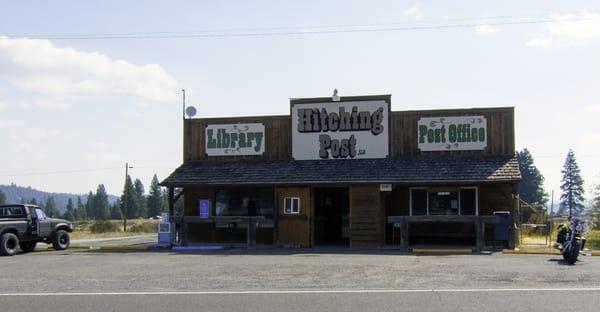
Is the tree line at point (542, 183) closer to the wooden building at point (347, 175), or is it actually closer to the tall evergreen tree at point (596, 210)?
the tall evergreen tree at point (596, 210)

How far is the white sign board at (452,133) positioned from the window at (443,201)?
148cm

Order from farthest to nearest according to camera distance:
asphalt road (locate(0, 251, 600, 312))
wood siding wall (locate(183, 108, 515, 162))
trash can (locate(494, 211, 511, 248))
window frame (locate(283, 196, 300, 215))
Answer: window frame (locate(283, 196, 300, 215)) → wood siding wall (locate(183, 108, 515, 162)) → trash can (locate(494, 211, 511, 248)) → asphalt road (locate(0, 251, 600, 312))

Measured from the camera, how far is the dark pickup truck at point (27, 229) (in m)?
22.9

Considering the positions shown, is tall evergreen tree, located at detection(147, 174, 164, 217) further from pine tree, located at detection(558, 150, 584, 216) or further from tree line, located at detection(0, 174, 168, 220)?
pine tree, located at detection(558, 150, 584, 216)

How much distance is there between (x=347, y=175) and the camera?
2394cm

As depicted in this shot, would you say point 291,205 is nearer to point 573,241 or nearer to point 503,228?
point 503,228

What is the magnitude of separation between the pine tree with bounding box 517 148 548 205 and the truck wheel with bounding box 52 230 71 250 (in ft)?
244

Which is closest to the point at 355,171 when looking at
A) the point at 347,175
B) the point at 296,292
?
the point at 347,175

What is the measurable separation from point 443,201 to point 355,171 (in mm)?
3309

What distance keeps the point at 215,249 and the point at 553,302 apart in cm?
1463

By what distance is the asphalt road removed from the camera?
1049cm

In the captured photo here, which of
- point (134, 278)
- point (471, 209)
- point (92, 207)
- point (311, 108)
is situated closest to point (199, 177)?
point (311, 108)

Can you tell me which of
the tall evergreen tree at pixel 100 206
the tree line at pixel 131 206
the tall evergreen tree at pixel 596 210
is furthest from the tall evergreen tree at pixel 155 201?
the tall evergreen tree at pixel 596 210

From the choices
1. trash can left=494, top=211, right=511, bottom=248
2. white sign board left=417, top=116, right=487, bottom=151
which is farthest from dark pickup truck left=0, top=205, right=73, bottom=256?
trash can left=494, top=211, right=511, bottom=248
